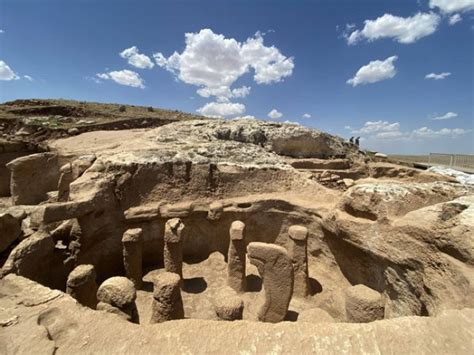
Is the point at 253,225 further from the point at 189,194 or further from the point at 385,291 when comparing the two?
the point at 385,291

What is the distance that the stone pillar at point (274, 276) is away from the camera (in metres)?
4.23

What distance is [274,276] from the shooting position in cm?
430

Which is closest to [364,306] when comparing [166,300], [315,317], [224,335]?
[315,317]

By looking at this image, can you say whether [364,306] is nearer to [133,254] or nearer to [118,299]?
[118,299]

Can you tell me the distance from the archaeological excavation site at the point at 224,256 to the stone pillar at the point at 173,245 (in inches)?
1.0

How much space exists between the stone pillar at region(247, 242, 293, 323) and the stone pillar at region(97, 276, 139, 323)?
1.86m

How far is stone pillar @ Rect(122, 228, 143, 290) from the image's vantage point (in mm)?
5566

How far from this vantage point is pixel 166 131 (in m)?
10.4

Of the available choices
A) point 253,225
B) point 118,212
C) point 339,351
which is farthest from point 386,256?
point 118,212

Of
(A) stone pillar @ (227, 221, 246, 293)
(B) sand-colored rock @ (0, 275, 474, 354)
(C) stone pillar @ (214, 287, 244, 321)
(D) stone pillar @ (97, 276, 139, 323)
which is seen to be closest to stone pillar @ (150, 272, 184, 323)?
(D) stone pillar @ (97, 276, 139, 323)

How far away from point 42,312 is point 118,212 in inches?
155

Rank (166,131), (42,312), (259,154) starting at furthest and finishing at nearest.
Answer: (166,131) < (259,154) < (42,312)

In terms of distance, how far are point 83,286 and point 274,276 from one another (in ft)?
9.82

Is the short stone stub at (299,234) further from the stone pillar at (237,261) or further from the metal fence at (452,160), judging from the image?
the metal fence at (452,160)
